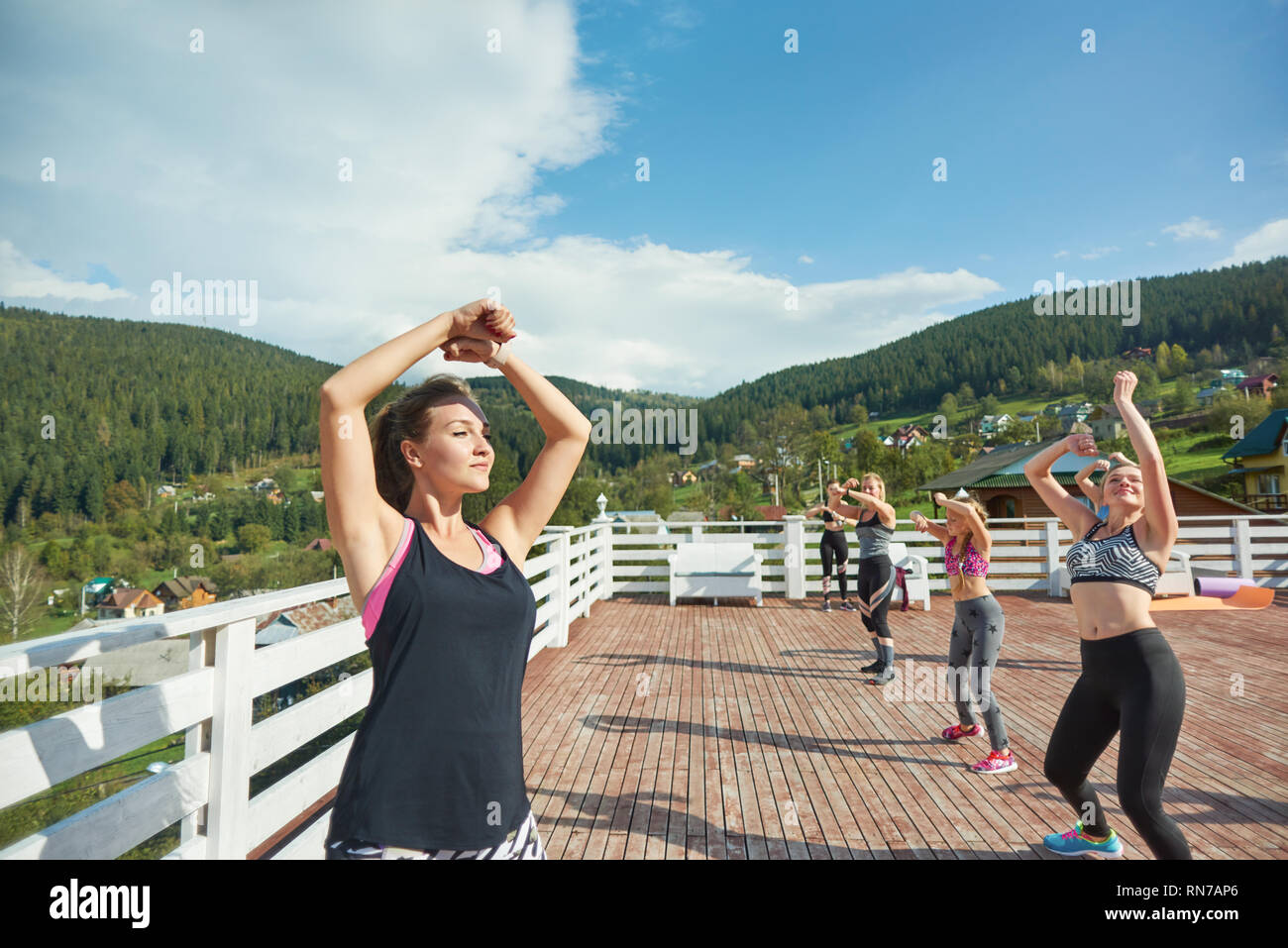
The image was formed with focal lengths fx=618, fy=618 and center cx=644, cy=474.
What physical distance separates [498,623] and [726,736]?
132 inches

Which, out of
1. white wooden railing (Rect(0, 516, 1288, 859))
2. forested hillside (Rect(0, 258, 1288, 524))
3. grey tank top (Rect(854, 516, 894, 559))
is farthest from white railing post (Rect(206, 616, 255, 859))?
forested hillside (Rect(0, 258, 1288, 524))

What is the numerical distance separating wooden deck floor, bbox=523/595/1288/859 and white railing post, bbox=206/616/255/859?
1.21m

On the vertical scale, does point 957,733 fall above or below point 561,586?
below

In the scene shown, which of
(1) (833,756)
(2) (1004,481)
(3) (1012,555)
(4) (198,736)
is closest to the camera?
(4) (198,736)

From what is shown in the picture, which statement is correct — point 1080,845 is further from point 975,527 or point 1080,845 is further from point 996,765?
point 975,527

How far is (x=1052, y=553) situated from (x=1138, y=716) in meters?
8.79

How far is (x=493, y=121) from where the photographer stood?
11.0 meters

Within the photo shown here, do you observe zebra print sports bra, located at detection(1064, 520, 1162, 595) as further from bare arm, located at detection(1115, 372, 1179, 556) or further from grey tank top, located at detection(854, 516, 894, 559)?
grey tank top, located at detection(854, 516, 894, 559)

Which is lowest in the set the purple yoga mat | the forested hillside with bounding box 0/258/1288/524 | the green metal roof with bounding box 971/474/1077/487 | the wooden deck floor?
the wooden deck floor

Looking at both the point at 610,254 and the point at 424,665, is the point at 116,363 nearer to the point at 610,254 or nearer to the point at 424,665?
the point at 610,254

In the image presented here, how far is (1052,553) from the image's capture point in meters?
9.51

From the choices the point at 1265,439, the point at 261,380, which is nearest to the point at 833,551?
the point at 1265,439

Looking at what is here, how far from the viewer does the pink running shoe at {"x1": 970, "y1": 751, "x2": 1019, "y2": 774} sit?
3.33 metres

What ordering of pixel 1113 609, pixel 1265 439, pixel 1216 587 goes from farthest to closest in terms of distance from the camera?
pixel 1265 439
pixel 1216 587
pixel 1113 609
